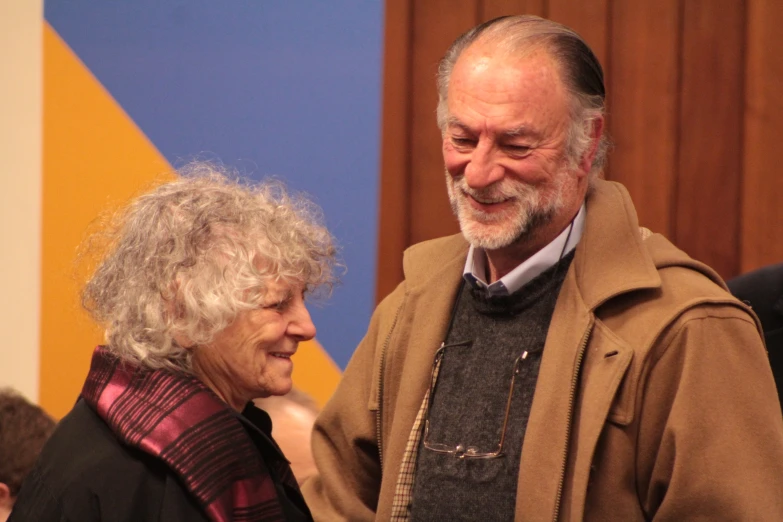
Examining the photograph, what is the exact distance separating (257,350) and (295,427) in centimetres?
85

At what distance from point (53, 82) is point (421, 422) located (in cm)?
189

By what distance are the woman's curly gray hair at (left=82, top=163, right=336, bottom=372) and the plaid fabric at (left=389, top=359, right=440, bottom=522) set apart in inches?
13.8

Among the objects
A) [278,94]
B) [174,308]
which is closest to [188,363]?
[174,308]

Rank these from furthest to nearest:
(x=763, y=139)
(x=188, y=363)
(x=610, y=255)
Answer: (x=763, y=139), (x=610, y=255), (x=188, y=363)

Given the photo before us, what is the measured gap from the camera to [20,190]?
10.4 ft

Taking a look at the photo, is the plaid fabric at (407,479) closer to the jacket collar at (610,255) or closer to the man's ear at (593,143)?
the jacket collar at (610,255)

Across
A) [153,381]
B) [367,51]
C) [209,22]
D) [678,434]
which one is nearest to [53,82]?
[209,22]

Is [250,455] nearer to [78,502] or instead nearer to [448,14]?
[78,502]

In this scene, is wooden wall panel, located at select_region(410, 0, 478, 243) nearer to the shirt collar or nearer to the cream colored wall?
the shirt collar

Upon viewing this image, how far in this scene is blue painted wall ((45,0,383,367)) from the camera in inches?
114

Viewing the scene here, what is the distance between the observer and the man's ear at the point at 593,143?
5.87 ft

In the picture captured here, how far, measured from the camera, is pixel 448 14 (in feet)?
9.23

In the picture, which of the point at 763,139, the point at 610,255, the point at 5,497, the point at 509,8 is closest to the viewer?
the point at 610,255

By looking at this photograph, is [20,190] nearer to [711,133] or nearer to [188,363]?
[188,363]
